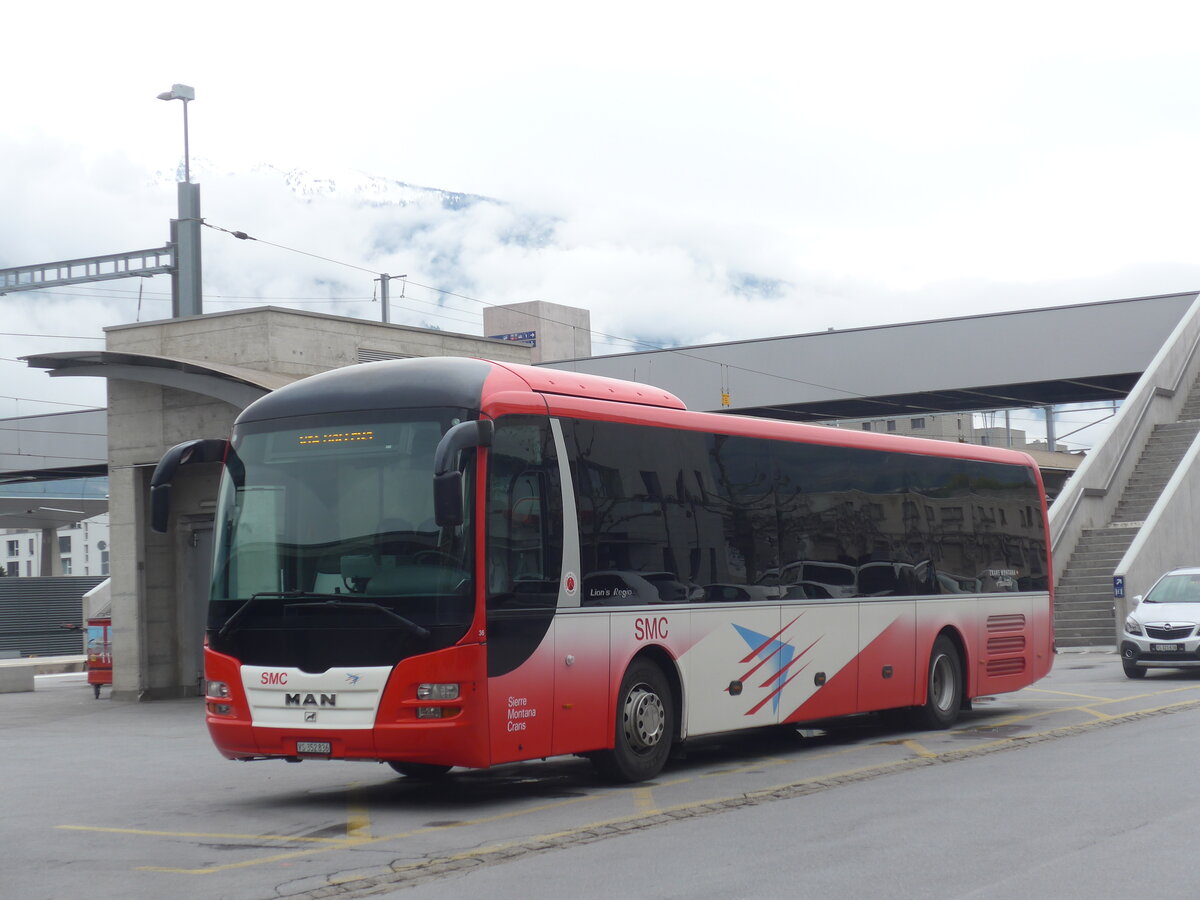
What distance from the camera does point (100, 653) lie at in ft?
87.9

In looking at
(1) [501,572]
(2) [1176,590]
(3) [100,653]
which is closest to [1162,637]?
(2) [1176,590]

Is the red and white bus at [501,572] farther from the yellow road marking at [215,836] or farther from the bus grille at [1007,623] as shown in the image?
the bus grille at [1007,623]

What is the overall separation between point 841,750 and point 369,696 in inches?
213

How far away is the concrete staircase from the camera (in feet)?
95.3

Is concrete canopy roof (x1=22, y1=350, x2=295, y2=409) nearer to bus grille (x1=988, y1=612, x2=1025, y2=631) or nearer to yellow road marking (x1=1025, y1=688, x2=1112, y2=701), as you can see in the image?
bus grille (x1=988, y1=612, x2=1025, y2=631)

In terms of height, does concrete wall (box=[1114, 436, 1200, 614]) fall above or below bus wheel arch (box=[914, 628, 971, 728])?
above

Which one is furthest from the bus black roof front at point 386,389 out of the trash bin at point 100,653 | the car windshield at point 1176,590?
the trash bin at point 100,653

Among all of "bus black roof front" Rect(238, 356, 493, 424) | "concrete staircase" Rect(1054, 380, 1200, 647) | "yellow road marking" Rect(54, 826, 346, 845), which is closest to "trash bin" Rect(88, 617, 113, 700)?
"bus black roof front" Rect(238, 356, 493, 424)

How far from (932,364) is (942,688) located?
33993 mm

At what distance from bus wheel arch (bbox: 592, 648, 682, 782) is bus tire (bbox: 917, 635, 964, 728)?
444cm

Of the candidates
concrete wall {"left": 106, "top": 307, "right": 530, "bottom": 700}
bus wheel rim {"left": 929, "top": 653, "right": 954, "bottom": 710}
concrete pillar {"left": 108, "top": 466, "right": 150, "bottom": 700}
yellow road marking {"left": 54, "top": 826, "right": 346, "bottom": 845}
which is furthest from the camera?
concrete pillar {"left": 108, "top": 466, "right": 150, "bottom": 700}

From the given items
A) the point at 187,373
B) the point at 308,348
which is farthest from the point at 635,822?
the point at 308,348

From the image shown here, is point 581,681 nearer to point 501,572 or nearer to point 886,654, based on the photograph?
point 501,572

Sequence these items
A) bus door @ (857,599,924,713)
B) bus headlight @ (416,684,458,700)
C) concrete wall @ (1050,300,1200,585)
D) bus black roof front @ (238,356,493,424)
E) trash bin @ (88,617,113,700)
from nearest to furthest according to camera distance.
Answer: bus headlight @ (416,684,458,700)
bus black roof front @ (238,356,493,424)
bus door @ (857,599,924,713)
trash bin @ (88,617,113,700)
concrete wall @ (1050,300,1200,585)
